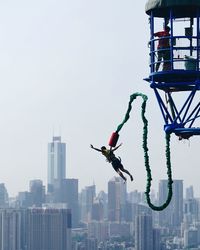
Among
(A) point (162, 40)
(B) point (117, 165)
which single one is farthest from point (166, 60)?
(B) point (117, 165)

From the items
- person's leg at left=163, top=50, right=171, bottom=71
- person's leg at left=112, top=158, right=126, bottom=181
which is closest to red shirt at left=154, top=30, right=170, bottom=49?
person's leg at left=163, top=50, right=171, bottom=71

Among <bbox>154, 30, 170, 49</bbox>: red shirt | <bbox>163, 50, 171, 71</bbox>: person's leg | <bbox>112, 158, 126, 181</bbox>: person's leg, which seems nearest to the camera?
<bbox>163, 50, 171, 71</bbox>: person's leg

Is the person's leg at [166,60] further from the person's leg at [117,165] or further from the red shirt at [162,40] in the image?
the person's leg at [117,165]

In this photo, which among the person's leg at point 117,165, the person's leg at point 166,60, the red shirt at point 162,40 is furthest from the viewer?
the person's leg at point 117,165

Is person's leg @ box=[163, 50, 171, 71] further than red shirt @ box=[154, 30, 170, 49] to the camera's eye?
No

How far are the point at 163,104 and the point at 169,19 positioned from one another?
86cm

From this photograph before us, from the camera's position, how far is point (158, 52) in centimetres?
1184

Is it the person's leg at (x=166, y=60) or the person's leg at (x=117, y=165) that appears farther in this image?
the person's leg at (x=117, y=165)

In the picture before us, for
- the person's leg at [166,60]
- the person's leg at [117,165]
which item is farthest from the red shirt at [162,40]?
the person's leg at [117,165]

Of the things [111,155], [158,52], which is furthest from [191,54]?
[111,155]

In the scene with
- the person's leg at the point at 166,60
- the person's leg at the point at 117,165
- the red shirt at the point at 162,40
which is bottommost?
the person's leg at the point at 117,165

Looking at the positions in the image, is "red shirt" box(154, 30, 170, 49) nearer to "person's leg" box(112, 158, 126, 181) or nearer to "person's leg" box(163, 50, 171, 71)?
"person's leg" box(163, 50, 171, 71)

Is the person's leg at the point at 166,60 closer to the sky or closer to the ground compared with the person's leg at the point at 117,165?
closer to the sky

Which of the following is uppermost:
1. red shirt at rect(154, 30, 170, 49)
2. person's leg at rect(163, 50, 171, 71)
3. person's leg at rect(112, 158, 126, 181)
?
red shirt at rect(154, 30, 170, 49)
